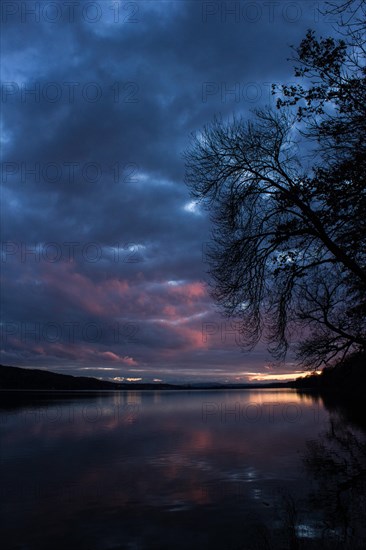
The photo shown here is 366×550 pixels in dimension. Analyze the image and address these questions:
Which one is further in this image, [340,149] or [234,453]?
[234,453]

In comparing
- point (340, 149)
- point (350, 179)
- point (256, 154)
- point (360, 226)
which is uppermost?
point (256, 154)

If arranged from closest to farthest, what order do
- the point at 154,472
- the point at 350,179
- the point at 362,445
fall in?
the point at 350,179, the point at 154,472, the point at 362,445

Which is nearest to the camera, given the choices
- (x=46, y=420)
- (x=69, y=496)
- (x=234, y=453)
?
(x=69, y=496)

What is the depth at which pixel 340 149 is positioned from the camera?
10078 millimetres

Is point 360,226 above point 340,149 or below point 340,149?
below

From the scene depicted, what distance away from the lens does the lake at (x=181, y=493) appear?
10.5 meters

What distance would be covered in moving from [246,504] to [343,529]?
3.20m

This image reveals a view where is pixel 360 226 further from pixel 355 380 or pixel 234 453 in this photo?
pixel 355 380

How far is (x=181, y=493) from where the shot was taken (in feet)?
48.6

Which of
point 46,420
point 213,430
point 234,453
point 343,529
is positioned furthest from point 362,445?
point 46,420

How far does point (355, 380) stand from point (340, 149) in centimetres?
8576

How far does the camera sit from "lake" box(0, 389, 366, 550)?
34.5 ft

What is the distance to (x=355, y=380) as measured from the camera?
286 ft

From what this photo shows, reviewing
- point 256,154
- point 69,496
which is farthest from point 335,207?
point 69,496
